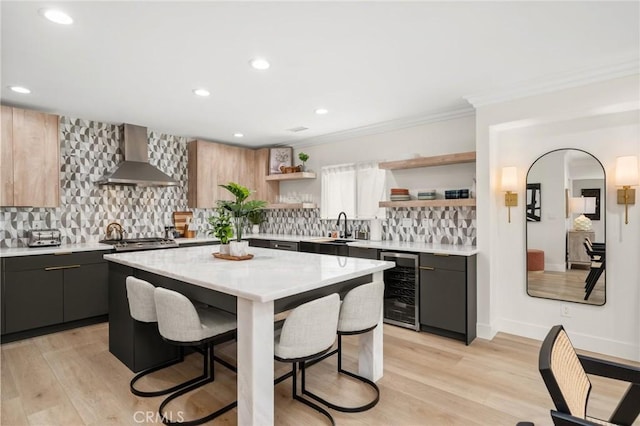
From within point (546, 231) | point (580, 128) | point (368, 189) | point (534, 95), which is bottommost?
point (546, 231)

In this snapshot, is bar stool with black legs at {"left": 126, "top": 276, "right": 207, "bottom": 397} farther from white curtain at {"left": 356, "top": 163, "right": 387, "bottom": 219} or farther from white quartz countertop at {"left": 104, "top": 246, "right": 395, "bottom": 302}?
white curtain at {"left": 356, "top": 163, "right": 387, "bottom": 219}

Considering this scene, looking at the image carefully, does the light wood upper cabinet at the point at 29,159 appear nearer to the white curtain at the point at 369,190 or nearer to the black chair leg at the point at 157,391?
the black chair leg at the point at 157,391

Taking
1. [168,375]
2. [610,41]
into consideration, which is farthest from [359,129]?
[168,375]

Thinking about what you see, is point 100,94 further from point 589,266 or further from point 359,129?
point 589,266

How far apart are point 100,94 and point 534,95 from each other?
4.19 metres

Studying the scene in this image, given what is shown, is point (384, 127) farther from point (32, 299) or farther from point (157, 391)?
point (32, 299)

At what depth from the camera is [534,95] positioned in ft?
10.5

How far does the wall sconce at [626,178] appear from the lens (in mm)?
2881

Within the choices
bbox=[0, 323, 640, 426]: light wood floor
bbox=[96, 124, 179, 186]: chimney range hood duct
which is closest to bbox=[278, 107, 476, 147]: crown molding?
bbox=[96, 124, 179, 186]: chimney range hood duct

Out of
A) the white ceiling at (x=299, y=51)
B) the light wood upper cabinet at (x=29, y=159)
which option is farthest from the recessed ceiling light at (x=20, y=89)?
the light wood upper cabinet at (x=29, y=159)

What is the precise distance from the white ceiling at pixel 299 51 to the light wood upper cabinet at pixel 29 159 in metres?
0.19

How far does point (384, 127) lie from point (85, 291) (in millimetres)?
4140

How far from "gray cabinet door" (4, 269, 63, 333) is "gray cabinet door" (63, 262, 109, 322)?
0.23 feet

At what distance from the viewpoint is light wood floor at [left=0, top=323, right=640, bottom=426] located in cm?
214
